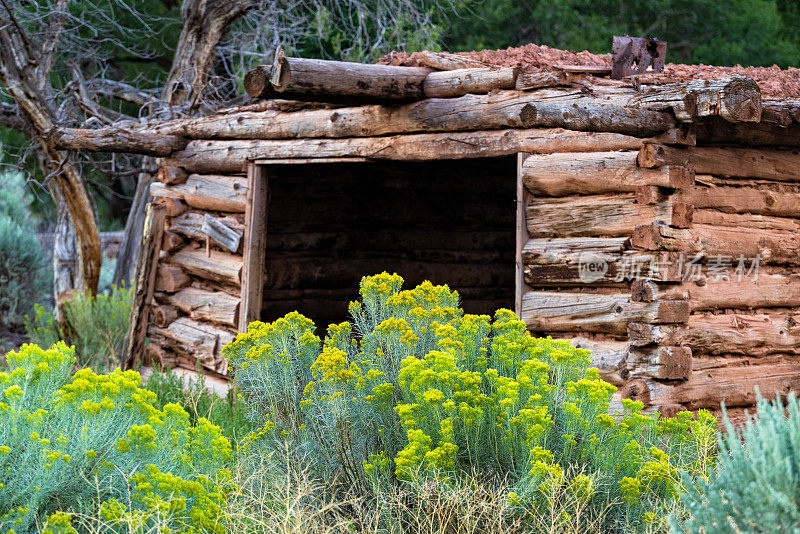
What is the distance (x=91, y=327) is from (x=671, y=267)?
257 inches

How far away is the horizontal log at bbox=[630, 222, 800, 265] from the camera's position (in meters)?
4.94

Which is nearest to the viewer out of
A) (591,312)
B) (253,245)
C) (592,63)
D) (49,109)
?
(591,312)

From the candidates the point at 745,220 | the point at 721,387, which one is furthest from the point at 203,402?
the point at 745,220

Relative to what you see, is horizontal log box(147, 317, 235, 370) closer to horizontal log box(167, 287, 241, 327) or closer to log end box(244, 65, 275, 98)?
horizontal log box(167, 287, 241, 327)

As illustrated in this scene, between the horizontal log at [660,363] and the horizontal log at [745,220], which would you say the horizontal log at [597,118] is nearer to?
the horizontal log at [745,220]

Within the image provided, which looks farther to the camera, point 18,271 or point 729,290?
point 18,271

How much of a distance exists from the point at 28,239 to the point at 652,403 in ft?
27.4

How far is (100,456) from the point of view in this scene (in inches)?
124

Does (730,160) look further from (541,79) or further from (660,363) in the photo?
(660,363)

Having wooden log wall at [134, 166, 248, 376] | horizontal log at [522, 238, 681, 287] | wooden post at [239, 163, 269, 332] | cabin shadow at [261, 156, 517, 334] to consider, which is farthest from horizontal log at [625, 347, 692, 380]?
cabin shadow at [261, 156, 517, 334]

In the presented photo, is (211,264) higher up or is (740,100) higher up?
(740,100)

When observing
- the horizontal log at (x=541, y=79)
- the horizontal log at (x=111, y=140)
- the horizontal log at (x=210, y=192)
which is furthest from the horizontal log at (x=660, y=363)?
the horizontal log at (x=111, y=140)

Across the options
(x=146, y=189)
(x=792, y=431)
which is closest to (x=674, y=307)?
(x=792, y=431)

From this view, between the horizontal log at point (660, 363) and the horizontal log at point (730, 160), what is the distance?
3.56 ft
